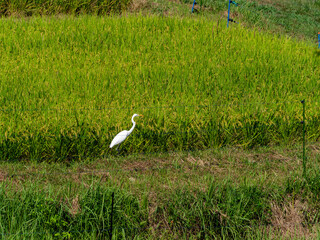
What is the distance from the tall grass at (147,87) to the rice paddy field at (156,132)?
22 millimetres

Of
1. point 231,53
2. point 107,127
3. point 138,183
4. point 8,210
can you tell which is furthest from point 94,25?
point 8,210

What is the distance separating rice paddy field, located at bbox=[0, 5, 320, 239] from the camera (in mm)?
3592

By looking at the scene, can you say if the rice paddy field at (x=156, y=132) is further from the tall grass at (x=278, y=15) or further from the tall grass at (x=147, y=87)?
the tall grass at (x=278, y=15)

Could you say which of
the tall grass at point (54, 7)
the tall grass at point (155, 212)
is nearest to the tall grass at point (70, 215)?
the tall grass at point (155, 212)

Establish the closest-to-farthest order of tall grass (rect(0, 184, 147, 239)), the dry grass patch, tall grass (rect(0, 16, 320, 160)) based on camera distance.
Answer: tall grass (rect(0, 184, 147, 239))
the dry grass patch
tall grass (rect(0, 16, 320, 160))

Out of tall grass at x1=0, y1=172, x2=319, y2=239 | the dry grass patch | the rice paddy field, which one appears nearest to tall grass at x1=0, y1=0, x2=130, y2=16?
the rice paddy field

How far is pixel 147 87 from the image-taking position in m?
5.60

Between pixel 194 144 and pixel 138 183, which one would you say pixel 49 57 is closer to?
pixel 194 144

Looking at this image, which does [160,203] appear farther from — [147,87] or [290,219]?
[147,87]

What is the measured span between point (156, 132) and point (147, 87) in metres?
0.90

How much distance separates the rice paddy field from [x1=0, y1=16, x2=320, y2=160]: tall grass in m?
0.02

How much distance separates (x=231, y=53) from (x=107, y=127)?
2.78 metres

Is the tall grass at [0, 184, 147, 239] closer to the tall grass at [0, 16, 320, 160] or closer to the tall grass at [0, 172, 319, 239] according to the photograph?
the tall grass at [0, 172, 319, 239]

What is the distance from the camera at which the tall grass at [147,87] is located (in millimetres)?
4773
